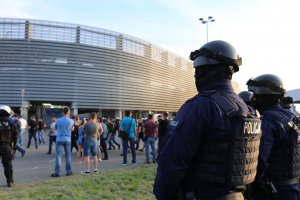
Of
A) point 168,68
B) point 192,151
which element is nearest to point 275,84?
point 192,151

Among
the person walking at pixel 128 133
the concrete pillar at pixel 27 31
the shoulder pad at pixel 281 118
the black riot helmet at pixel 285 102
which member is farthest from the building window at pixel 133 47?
the shoulder pad at pixel 281 118

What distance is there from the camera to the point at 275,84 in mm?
3854

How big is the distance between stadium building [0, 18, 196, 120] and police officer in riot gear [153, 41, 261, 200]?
181 feet

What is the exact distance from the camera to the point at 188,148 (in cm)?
226

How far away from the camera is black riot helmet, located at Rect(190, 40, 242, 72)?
249 centimetres

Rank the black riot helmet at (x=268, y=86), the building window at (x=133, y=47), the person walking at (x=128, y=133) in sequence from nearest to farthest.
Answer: the black riot helmet at (x=268, y=86) → the person walking at (x=128, y=133) → the building window at (x=133, y=47)

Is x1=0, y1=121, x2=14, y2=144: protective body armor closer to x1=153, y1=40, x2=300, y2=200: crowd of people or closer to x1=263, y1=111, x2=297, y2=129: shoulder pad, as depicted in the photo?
x1=263, y1=111, x2=297, y2=129: shoulder pad

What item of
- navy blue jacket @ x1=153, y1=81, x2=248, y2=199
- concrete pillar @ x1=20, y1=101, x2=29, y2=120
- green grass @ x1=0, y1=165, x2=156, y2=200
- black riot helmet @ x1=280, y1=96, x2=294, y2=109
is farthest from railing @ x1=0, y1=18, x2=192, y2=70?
navy blue jacket @ x1=153, y1=81, x2=248, y2=199

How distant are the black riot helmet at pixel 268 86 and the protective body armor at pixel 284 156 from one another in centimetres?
32

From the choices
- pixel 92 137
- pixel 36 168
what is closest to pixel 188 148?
pixel 92 137

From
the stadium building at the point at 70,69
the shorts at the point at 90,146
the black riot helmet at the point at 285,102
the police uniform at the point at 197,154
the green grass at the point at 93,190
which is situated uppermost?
the stadium building at the point at 70,69

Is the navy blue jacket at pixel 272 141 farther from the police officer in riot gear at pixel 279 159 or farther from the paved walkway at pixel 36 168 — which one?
the paved walkway at pixel 36 168

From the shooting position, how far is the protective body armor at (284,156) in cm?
356

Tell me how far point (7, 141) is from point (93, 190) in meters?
2.55
